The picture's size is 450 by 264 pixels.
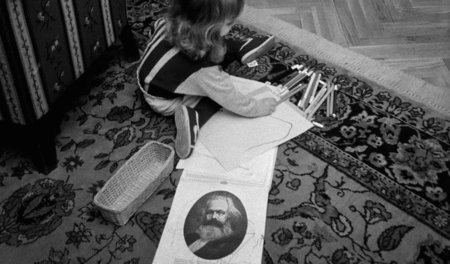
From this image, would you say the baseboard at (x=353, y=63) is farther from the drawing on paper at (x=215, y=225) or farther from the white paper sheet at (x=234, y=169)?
the drawing on paper at (x=215, y=225)

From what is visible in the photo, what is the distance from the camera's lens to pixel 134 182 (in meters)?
0.92

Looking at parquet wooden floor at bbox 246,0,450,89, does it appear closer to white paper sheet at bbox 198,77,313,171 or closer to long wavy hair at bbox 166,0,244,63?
white paper sheet at bbox 198,77,313,171

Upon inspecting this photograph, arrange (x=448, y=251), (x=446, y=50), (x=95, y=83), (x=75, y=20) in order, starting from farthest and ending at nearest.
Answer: (x=446, y=50) < (x=95, y=83) < (x=75, y=20) < (x=448, y=251)

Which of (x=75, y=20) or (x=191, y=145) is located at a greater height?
(x=75, y=20)

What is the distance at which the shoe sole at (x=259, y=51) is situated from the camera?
4.06 feet

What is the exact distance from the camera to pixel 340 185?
36.5 inches

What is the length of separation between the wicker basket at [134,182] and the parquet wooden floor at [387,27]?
787 mm

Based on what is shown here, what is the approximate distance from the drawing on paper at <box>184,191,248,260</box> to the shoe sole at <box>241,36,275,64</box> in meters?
0.52

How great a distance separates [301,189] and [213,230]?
0.24 meters

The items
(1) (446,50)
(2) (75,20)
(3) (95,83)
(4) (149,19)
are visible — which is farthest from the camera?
(4) (149,19)

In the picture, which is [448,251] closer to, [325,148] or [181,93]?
[325,148]

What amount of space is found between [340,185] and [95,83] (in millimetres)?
777

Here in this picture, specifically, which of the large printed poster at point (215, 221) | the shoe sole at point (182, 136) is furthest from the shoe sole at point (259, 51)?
the large printed poster at point (215, 221)

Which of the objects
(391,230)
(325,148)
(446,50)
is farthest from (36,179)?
(446,50)
